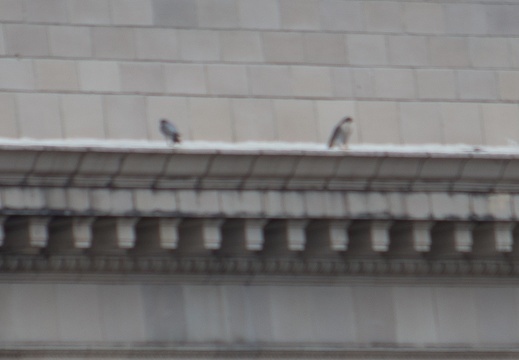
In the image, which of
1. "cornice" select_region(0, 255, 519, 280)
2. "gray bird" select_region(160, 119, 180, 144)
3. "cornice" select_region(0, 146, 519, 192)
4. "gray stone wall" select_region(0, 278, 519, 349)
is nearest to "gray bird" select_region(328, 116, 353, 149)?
"cornice" select_region(0, 146, 519, 192)

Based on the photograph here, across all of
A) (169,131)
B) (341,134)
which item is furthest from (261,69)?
(169,131)

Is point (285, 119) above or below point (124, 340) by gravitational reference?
above

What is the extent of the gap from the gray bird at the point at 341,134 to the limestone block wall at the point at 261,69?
2.38 feet

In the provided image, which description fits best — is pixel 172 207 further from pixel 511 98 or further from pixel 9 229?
pixel 511 98

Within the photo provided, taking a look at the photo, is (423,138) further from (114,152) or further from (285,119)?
(114,152)

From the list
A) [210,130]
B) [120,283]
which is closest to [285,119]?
[210,130]

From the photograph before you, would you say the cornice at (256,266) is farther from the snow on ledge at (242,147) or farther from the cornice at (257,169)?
the snow on ledge at (242,147)

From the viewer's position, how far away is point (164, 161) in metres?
35.0

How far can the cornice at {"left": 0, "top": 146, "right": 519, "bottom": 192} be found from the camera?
113 feet

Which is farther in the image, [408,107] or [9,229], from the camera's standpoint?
[408,107]

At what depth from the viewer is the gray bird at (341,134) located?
36.7 metres

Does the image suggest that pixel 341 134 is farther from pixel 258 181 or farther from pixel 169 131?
pixel 169 131

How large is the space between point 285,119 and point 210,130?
1030mm

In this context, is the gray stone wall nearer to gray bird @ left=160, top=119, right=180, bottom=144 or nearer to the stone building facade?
the stone building facade
